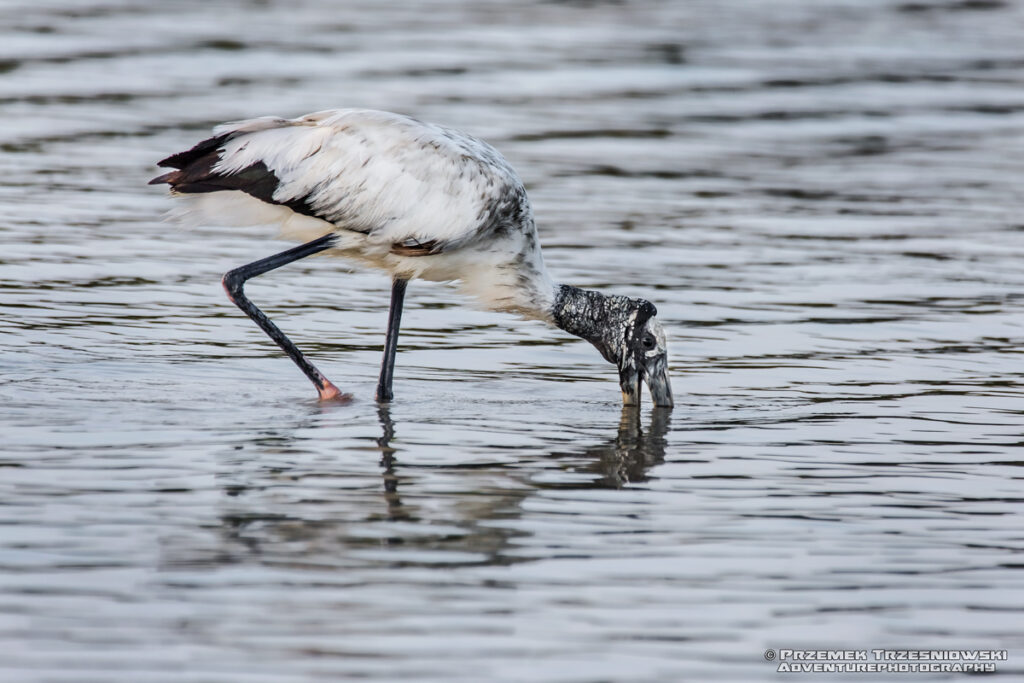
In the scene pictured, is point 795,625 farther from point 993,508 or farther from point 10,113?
point 10,113

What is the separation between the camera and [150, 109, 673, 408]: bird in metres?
9.31

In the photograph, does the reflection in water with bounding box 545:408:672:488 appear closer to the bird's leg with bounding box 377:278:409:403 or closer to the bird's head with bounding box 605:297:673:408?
the bird's head with bounding box 605:297:673:408

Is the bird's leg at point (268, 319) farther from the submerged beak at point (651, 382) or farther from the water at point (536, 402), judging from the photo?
the submerged beak at point (651, 382)

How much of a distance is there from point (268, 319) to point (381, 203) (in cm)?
97

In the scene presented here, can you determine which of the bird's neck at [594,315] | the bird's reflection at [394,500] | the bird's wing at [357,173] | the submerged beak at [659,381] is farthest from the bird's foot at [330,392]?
the submerged beak at [659,381]

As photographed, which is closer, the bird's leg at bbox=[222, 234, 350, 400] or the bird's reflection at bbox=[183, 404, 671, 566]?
the bird's reflection at bbox=[183, 404, 671, 566]

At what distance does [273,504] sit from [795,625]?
2.23m

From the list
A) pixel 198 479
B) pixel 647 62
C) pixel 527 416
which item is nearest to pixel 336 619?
pixel 198 479

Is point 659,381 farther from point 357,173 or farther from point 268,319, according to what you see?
point 268,319

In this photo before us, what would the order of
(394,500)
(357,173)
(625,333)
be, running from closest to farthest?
(394,500) → (357,173) → (625,333)

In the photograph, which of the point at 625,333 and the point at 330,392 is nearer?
the point at 330,392

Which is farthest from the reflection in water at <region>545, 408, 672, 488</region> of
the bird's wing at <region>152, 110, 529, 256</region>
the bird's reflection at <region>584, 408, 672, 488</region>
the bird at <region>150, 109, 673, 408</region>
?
the bird's wing at <region>152, 110, 529, 256</region>

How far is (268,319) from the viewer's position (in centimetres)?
984

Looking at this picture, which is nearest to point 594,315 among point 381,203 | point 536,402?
point 536,402
